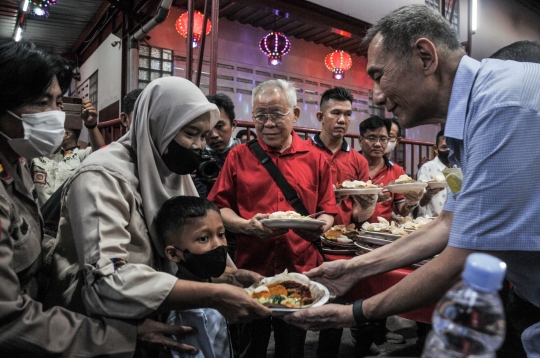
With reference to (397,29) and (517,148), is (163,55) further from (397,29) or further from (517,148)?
(517,148)

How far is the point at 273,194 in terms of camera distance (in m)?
2.88

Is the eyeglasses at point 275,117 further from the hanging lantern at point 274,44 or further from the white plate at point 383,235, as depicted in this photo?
the hanging lantern at point 274,44

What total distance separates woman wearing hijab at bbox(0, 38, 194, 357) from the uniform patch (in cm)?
192

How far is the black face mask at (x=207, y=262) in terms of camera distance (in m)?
1.85

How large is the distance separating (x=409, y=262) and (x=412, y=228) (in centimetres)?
69

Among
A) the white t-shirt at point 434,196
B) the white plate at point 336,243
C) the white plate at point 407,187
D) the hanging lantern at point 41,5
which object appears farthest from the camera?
the hanging lantern at point 41,5

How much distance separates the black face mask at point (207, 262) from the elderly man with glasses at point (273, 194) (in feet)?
2.62

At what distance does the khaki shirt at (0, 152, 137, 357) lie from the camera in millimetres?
1341

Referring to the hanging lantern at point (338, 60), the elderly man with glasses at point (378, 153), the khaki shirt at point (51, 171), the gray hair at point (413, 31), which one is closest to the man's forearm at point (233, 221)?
the gray hair at point (413, 31)

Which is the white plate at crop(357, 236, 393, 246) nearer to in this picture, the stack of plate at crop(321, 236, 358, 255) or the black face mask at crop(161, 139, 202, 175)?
the stack of plate at crop(321, 236, 358, 255)

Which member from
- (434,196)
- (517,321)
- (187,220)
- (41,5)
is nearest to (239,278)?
(187,220)

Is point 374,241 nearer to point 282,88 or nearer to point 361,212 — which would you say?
point 361,212

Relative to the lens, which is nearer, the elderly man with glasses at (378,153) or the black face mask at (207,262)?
the black face mask at (207,262)

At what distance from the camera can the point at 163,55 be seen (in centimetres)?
929
